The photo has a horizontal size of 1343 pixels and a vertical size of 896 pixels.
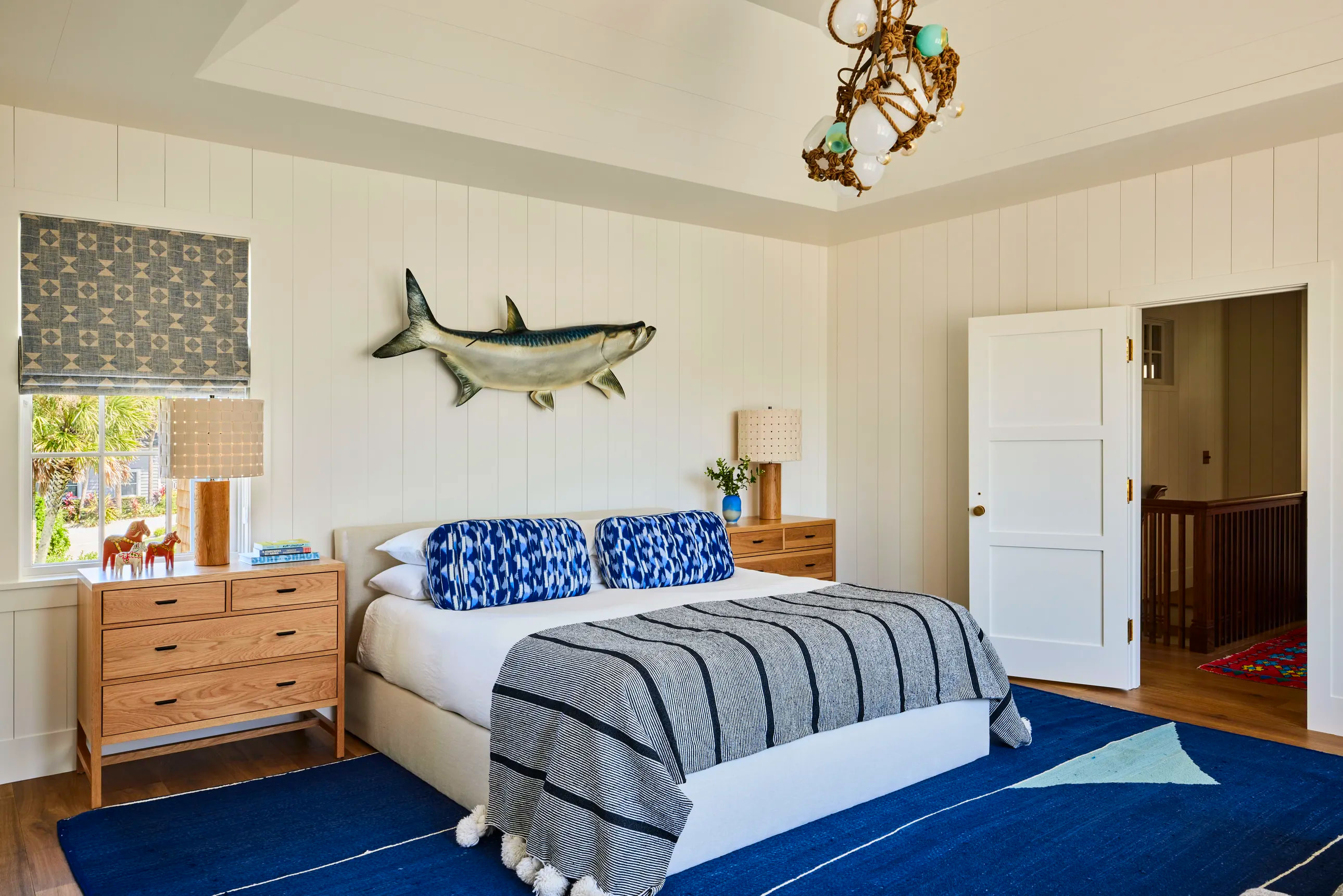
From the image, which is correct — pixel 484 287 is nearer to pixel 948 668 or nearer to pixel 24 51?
pixel 24 51

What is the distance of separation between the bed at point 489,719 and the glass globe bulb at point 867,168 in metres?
1.58

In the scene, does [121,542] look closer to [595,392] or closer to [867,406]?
[595,392]

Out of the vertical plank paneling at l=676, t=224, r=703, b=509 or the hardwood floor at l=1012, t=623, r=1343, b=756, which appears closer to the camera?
the hardwood floor at l=1012, t=623, r=1343, b=756

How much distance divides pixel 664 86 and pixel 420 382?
1686 mm

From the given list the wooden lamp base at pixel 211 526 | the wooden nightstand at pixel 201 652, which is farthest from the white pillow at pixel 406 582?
the wooden lamp base at pixel 211 526

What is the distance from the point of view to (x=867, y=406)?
5.58 meters

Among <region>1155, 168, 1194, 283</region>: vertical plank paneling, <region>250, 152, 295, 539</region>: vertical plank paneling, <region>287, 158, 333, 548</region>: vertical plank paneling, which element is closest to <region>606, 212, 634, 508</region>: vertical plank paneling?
<region>287, 158, 333, 548</region>: vertical plank paneling

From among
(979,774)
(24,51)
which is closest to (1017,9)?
(979,774)

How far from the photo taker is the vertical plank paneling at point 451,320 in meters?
4.21

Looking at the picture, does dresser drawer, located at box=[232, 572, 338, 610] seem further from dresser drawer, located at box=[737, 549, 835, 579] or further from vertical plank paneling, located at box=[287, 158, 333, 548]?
dresser drawer, located at box=[737, 549, 835, 579]

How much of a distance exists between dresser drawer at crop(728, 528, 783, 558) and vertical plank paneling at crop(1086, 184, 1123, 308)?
1956 millimetres

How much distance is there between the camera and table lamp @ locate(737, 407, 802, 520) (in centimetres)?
510

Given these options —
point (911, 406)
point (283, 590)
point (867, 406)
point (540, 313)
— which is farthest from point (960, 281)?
point (283, 590)

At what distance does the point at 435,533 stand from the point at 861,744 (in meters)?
1.75
